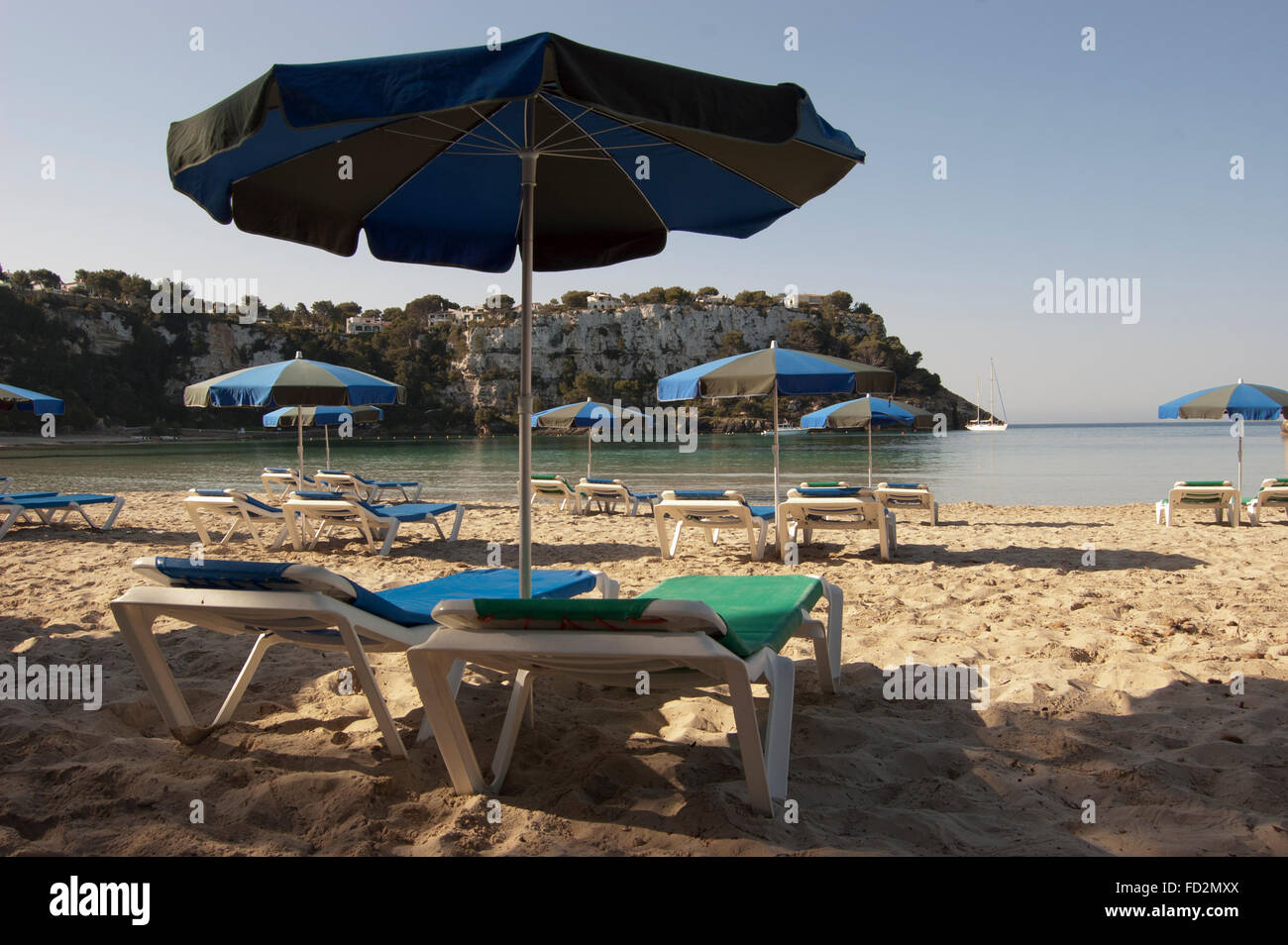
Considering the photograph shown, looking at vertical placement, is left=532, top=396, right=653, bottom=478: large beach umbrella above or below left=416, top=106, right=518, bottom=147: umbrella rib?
below

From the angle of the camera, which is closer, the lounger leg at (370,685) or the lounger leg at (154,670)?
the lounger leg at (370,685)

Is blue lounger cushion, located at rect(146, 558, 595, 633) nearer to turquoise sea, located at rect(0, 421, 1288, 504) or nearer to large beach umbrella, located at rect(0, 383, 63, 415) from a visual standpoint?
large beach umbrella, located at rect(0, 383, 63, 415)

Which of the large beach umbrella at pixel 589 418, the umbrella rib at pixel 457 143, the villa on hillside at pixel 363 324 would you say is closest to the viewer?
the umbrella rib at pixel 457 143

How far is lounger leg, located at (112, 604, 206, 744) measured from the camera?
2.20 metres

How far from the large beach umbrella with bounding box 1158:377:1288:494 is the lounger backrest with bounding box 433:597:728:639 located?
10.9m

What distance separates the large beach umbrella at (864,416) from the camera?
12.1 meters

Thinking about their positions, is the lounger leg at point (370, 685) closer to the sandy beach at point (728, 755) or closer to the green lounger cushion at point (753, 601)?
the sandy beach at point (728, 755)

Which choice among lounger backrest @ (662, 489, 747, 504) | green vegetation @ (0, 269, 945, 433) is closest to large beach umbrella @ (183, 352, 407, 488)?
lounger backrest @ (662, 489, 747, 504)

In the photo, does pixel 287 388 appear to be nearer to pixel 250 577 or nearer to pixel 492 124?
pixel 492 124

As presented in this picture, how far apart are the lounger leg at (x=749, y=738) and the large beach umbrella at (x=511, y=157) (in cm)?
93

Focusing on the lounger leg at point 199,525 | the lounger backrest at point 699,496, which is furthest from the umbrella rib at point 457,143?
the lounger leg at point 199,525

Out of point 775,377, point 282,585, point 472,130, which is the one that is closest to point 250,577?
point 282,585
